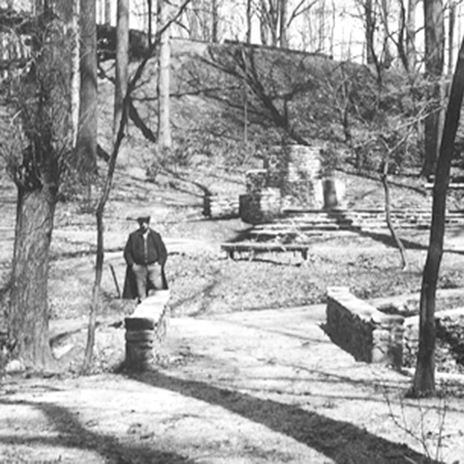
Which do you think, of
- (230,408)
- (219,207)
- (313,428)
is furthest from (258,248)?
(313,428)

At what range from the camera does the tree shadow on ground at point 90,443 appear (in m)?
5.22

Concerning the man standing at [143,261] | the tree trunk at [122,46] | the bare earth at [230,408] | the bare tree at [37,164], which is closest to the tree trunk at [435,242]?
the bare earth at [230,408]

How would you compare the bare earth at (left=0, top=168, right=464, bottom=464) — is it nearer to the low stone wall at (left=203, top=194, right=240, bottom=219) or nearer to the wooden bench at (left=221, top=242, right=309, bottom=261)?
the wooden bench at (left=221, top=242, right=309, bottom=261)

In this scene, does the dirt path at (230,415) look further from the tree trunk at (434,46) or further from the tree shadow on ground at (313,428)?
the tree trunk at (434,46)

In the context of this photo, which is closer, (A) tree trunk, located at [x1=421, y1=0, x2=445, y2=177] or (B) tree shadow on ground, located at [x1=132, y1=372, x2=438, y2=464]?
(B) tree shadow on ground, located at [x1=132, y1=372, x2=438, y2=464]

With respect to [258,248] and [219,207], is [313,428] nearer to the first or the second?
[258,248]

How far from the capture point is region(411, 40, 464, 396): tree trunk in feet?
21.5

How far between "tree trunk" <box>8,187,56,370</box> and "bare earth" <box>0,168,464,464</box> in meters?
0.75

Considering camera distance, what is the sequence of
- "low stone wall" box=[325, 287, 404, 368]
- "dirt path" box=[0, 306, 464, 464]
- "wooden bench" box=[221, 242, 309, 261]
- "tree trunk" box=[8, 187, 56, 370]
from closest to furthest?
"dirt path" box=[0, 306, 464, 464], "low stone wall" box=[325, 287, 404, 368], "tree trunk" box=[8, 187, 56, 370], "wooden bench" box=[221, 242, 309, 261]

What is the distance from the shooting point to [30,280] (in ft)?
31.2

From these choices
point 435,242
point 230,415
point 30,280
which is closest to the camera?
point 230,415

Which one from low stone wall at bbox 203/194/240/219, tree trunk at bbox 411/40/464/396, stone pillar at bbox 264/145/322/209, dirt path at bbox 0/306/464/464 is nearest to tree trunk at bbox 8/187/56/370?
dirt path at bbox 0/306/464/464

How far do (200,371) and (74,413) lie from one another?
2307 mm

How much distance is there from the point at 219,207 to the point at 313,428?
17297 mm
